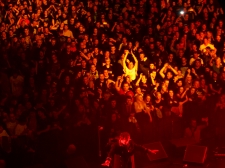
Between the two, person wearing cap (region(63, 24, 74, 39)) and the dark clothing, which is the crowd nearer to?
person wearing cap (region(63, 24, 74, 39))

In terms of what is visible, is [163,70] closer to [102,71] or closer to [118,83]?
[118,83]

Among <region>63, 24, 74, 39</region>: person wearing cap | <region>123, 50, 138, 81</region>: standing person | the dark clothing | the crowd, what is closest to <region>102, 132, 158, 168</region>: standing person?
the dark clothing

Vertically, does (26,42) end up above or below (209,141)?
above

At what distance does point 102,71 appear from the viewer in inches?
Answer: 454

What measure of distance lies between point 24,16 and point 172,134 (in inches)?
220

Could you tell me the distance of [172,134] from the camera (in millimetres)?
10516

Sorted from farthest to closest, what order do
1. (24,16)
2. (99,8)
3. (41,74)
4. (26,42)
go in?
(99,8) < (24,16) < (26,42) < (41,74)

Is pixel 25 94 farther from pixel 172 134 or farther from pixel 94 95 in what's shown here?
pixel 172 134

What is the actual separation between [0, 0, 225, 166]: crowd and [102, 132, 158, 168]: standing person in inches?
56.6

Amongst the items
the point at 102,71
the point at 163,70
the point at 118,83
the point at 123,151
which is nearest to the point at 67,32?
the point at 102,71

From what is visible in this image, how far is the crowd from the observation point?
9789 millimetres

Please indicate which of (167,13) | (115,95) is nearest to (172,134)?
(115,95)

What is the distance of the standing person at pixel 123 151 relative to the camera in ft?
27.1

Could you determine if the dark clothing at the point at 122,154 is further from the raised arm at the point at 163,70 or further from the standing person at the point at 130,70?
the raised arm at the point at 163,70
